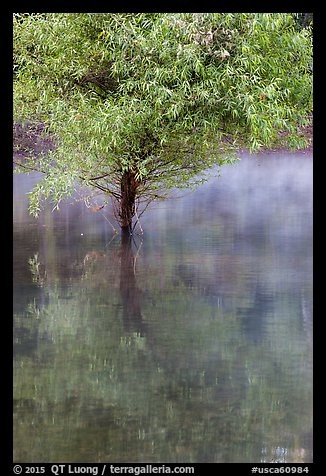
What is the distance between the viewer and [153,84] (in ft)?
25.7

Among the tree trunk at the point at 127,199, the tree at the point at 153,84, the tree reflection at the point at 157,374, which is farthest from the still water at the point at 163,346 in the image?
the tree at the point at 153,84

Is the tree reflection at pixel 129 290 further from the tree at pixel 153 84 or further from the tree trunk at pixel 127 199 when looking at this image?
the tree at pixel 153 84

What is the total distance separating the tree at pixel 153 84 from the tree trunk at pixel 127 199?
1.21ft

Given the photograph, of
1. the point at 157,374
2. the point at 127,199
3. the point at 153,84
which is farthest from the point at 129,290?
the point at 127,199

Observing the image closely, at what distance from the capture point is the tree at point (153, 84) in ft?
24.9

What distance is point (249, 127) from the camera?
856 centimetres

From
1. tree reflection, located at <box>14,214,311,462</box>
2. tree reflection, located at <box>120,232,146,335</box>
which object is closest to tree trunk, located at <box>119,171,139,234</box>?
tree reflection, located at <box>120,232,146,335</box>

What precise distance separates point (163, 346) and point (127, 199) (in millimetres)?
4870

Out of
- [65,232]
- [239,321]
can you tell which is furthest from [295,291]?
[65,232]

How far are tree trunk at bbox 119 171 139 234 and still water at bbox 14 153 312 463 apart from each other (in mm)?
305

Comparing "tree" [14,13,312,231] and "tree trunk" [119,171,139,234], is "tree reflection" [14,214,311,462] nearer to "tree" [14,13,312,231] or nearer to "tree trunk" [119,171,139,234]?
"tree" [14,13,312,231]

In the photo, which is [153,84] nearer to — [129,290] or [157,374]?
[129,290]
